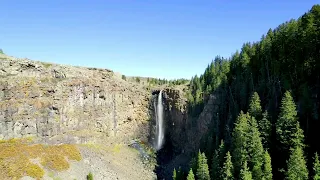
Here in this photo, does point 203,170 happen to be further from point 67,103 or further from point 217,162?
point 67,103

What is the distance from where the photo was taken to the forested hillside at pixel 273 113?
55.3 meters

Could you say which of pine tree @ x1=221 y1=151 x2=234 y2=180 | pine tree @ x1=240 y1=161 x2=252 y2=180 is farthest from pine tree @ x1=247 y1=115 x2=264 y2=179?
pine tree @ x1=221 y1=151 x2=234 y2=180

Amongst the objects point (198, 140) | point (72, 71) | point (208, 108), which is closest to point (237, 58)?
point (208, 108)

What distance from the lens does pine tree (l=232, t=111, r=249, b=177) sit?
194ft

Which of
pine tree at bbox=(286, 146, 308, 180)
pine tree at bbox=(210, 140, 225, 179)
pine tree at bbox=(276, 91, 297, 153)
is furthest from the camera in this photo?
pine tree at bbox=(210, 140, 225, 179)

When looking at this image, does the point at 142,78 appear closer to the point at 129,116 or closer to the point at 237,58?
the point at 129,116

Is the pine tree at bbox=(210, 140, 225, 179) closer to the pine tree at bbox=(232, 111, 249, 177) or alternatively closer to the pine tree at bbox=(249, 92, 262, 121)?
the pine tree at bbox=(232, 111, 249, 177)

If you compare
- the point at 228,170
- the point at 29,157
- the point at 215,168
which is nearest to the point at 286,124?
the point at 228,170

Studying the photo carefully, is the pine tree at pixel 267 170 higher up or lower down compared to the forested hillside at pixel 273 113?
lower down

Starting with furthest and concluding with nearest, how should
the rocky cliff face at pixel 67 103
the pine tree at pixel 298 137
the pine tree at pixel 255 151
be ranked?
the rocky cliff face at pixel 67 103 < the pine tree at pixel 255 151 < the pine tree at pixel 298 137

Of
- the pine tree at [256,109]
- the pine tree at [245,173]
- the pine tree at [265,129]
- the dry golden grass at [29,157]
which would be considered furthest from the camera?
the dry golden grass at [29,157]

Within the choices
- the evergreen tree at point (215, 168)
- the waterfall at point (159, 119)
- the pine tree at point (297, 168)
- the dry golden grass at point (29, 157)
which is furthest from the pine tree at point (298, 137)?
the waterfall at point (159, 119)

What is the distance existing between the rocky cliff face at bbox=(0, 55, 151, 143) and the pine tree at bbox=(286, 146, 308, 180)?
6206cm

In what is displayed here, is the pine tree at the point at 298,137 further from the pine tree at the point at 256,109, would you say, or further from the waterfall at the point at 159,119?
the waterfall at the point at 159,119
